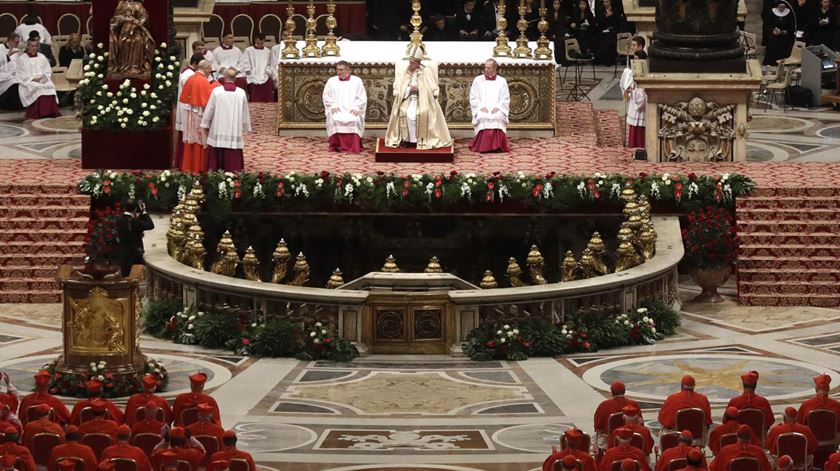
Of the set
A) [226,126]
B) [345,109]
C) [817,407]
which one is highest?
[345,109]

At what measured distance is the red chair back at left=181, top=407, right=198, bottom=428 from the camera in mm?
17203

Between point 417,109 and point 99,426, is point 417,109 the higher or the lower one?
the higher one

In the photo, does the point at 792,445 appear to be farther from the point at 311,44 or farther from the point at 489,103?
the point at 311,44

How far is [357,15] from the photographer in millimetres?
39500

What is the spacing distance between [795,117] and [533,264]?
37.7ft

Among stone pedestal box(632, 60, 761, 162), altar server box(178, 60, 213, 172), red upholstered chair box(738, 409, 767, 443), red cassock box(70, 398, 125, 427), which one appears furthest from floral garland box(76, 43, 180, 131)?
red upholstered chair box(738, 409, 767, 443)

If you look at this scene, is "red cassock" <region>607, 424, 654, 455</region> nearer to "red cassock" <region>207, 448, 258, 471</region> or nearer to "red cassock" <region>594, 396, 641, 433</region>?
"red cassock" <region>594, 396, 641, 433</region>

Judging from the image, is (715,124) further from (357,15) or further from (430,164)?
(357,15)

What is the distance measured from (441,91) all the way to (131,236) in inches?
314

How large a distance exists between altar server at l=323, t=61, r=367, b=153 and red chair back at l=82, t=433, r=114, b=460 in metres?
13.5

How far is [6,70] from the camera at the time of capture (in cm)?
3525

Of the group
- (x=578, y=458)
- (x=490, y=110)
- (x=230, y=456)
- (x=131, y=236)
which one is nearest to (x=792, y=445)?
(x=578, y=458)

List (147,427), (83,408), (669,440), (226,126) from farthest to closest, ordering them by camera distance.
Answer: (226,126) < (83,408) < (147,427) < (669,440)

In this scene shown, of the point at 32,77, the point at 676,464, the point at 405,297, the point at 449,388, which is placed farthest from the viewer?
the point at 32,77
